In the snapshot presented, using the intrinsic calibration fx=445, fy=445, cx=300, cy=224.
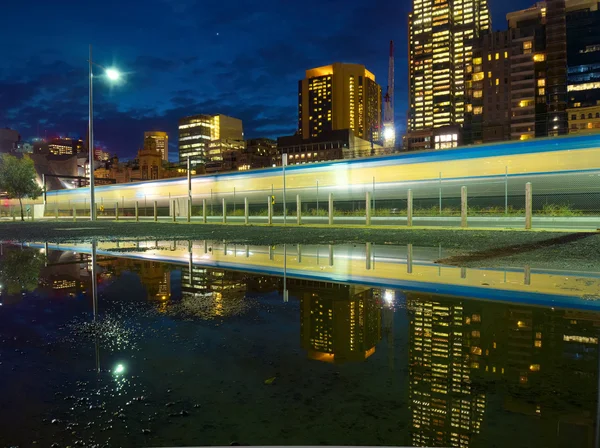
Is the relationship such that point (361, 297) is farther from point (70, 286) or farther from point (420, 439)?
point (70, 286)

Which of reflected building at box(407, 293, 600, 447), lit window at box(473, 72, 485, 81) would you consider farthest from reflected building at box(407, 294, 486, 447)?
lit window at box(473, 72, 485, 81)

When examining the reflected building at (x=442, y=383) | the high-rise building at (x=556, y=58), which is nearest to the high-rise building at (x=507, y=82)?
the high-rise building at (x=556, y=58)

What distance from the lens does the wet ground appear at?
2.03 meters

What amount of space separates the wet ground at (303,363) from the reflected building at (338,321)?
2 cm

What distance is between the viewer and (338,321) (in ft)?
12.9

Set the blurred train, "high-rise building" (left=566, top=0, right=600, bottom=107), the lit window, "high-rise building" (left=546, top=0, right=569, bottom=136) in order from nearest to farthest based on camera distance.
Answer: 1. the blurred train
2. "high-rise building" (left=566, top=0, right=600, bottom=107)
3. "high-rise building" (left=546, top=0, right=569, bottom=136)
4. the lit window

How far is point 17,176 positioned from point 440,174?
4331 centimetres

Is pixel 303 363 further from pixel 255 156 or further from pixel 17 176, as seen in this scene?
pixel 255 156

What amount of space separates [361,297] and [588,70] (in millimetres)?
143027

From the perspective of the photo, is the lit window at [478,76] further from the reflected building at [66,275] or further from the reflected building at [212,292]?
the reflected building at [212,292]

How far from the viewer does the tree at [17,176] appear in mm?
46375

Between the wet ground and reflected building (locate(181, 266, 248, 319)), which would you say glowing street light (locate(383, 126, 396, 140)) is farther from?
the wet ground

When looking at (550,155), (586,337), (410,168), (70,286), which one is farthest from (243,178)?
(586,337)

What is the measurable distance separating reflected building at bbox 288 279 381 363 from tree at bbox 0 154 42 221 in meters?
50.7
